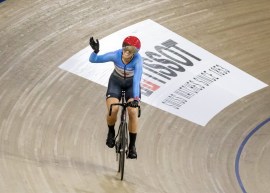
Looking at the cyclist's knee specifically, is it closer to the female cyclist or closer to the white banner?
the female cyclist

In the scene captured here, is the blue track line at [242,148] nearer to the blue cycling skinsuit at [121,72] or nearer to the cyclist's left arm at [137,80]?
the blue cycling skinsuit at [121,72]

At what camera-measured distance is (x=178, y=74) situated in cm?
1027

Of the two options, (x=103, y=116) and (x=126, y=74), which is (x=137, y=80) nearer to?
(x=126, y=74)

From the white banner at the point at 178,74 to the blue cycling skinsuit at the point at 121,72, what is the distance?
191cm

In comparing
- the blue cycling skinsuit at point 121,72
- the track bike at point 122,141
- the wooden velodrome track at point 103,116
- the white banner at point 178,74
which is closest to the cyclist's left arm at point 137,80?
the blue cycling skinsuit at point 121,72

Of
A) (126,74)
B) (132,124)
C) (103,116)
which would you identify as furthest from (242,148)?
(126,74)

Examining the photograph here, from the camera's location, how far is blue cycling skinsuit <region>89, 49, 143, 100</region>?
301 inches

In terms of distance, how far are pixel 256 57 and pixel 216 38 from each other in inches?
27.3

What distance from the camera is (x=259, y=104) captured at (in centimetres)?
1018

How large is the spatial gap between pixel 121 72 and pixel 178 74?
2606mm

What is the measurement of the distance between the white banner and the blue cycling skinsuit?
1906 millimetres

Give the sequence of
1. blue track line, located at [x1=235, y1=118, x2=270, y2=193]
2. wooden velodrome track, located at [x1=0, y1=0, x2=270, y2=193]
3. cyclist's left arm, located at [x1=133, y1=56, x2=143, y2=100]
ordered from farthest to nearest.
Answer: blue track line, located at [x1=235, y1=118, x2=270, y2=193] → wooden velodrome track, located at [x1=0, y1=0, x2=270, y2=193] → cyclist's left arm, located at [x1=133, y1=56, x2=143, y2=100]

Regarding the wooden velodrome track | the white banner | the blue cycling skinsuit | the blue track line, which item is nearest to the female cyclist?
the blue cycling skinsuit

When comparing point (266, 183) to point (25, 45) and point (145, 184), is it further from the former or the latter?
point (25, 45)
